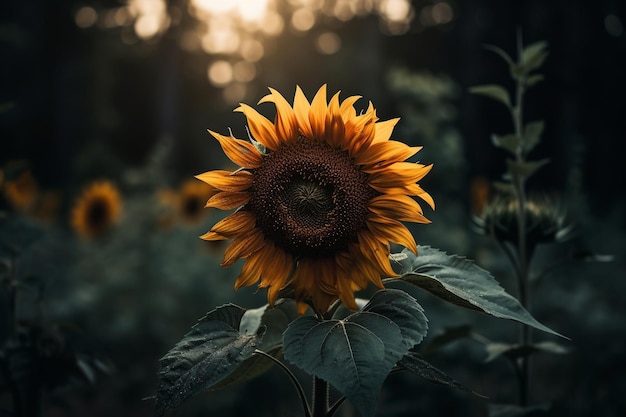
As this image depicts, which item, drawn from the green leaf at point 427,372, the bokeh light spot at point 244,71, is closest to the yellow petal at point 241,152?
the green leaf at point 427,372

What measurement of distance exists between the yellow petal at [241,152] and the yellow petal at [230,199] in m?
0.05

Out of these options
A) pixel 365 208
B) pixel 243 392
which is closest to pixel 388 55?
pixel 243 392

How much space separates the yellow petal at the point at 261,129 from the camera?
3.78 feet

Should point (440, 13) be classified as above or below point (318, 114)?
above

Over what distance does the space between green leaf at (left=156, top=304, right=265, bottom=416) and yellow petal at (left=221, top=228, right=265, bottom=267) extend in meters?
0.12

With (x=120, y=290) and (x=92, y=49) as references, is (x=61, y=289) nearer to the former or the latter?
(x=120, y=290)

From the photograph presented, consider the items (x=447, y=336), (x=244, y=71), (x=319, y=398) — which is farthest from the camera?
(x=244, y=71)

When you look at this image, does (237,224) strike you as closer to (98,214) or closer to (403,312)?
(403,312)

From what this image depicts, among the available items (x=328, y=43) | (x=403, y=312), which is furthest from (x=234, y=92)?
(x=403, y=312)

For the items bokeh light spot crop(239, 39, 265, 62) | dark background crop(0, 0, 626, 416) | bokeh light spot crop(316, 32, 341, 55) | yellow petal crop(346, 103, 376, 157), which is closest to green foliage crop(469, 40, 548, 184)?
dark background crop(0, 0, 626, 416)

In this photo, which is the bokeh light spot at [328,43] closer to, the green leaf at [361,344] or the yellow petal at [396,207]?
the yellow petal at [396,207]

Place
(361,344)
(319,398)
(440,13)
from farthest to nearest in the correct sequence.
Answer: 1. (440,13)
2. (319,398)
3. (361,344)

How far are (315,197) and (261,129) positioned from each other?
0.15m

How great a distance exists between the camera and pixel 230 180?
1159 millimetres
